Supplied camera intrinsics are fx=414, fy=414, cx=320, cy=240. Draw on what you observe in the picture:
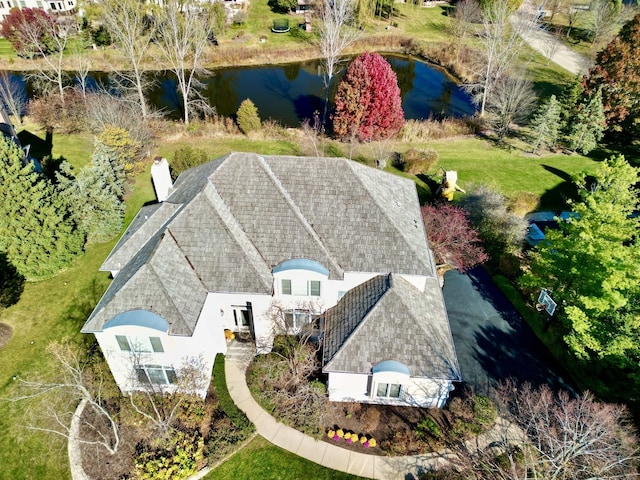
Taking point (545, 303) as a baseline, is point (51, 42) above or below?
above

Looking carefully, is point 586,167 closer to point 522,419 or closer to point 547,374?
point 547,374

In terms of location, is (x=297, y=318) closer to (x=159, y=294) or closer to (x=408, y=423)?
(x=159, y=294)

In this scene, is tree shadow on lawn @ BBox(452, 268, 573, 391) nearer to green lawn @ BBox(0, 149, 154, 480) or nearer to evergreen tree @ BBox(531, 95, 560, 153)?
green lawn @ BBox(0, 149, 154, 480)

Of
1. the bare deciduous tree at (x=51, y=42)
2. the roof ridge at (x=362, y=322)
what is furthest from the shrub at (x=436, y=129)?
the bare deciduous tree at (x=51, y=42)

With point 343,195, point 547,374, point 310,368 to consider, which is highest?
point 343,195

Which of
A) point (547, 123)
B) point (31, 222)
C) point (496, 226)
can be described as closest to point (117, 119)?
point (31, 222)

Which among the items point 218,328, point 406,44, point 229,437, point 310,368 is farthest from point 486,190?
point 406,44

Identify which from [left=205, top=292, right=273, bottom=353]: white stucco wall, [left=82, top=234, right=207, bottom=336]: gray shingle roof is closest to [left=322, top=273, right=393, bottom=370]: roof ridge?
[left=205, top=292, right=273, bottom=353]: white stucco wall
